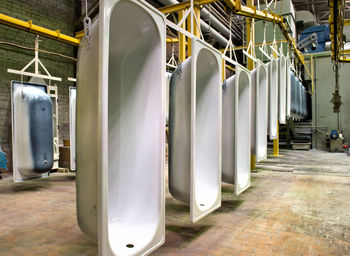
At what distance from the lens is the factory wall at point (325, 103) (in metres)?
9.23

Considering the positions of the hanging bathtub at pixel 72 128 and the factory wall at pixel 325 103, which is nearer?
the hanging bathtub at pixel 72 128

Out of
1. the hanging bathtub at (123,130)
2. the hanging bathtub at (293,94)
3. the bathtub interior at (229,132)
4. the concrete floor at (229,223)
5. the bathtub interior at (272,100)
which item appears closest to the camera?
the hanging bathtub at (123,130)

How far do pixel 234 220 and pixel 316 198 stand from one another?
1385 mm

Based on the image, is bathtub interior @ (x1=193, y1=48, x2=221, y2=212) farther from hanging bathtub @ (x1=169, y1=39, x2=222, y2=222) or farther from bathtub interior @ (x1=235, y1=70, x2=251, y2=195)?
bathtub interior @ (x1=235, y1=70, x2=251, y2=195)

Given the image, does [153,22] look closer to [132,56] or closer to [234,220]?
[132,56]

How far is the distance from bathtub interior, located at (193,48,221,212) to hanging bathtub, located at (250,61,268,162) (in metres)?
0.90

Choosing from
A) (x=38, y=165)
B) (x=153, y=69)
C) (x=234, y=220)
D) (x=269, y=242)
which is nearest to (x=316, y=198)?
(x=234, y=220)

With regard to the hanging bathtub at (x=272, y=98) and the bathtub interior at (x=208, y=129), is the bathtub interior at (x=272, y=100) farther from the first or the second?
the bathtub interior at (x=208, y=129)

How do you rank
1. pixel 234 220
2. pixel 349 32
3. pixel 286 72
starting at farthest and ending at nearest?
1. pixel 349 32
2. pixel 286 72
3. pixel 234 220

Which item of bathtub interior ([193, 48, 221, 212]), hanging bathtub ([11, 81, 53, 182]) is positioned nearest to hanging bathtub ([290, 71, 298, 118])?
bathtub interior ([193, 48, 221, 212])

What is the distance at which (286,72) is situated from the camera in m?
4.65

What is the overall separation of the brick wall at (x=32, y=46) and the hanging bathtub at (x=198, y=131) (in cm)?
451

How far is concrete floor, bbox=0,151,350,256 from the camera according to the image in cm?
203

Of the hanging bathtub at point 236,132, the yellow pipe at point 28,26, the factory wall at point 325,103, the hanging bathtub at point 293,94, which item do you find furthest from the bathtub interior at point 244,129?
the factory wall at point 325,103
